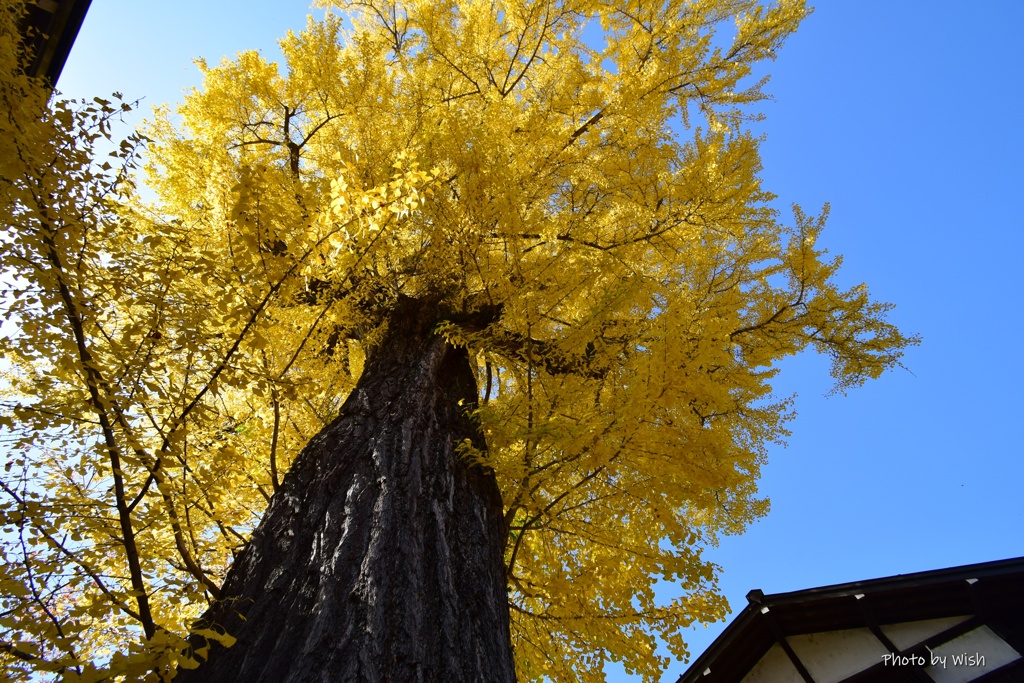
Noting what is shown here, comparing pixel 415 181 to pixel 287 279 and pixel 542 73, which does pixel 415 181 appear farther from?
pixel 542 73

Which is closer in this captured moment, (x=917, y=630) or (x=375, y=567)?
(x=375, y=567)

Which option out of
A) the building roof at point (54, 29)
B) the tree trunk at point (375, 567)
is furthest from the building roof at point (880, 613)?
the building roof at point (54, 29)

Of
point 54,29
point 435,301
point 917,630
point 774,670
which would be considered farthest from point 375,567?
point 54,29

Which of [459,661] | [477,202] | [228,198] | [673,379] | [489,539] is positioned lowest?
[459,661]

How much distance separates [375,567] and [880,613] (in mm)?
4047

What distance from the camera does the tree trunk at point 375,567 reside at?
1691 mm

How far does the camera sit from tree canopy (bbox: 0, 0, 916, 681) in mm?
1956

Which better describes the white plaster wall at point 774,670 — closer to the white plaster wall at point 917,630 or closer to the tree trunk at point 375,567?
the white plaster wall at point 917,630

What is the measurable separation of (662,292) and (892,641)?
11.0 feet

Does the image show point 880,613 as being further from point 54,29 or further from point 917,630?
point 54,29

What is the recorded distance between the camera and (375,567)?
2.01m

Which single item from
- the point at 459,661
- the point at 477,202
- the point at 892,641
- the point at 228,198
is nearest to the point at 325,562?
the point at 459,661

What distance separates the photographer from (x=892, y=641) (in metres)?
3.84

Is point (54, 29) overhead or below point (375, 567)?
overhead
